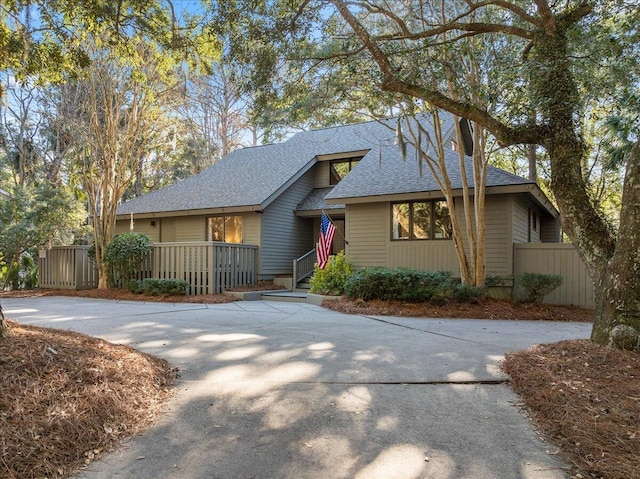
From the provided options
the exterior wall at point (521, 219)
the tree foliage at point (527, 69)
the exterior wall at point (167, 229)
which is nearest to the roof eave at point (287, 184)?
the exterior wall at point (167, 229)

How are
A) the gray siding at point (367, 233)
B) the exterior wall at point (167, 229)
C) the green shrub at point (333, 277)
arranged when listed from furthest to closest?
the exterior wall at point (167, 229) → the gray siding at point (367, 233) → the green shrub at point (333, 277)

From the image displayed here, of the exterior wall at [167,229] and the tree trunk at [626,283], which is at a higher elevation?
the exterior wall at [167,229]

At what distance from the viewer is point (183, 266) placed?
1298 centimetres

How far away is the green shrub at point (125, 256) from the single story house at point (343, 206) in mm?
2639

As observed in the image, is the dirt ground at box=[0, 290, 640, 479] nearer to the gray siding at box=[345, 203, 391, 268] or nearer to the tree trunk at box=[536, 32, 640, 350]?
the tree trunk at box=[536, 32, 640, 350]

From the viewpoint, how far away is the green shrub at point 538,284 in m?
9.90

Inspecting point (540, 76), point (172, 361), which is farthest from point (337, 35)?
point (172, 361)

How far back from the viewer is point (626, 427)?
106 inches

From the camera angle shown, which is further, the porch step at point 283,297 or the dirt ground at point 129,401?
the porch step at point 283,297

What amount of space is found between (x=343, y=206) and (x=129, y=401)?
12.3 m

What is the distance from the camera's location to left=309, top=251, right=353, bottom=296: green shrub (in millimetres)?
11852

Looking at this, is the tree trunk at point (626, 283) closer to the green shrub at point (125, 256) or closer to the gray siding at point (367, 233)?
the gray siding at point (367, 233)

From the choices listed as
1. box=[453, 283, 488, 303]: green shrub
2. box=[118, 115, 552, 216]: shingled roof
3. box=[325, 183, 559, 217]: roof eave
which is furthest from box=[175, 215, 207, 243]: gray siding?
box=[453, 283, 488, 303]: green shrub

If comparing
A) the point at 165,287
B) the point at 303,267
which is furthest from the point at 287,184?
the point at 165,287
